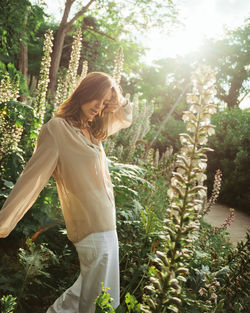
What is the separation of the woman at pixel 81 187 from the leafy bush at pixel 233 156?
8.91 metres

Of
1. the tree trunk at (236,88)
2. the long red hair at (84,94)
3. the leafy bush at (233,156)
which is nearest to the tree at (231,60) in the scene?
the tree trunk at (236,88)

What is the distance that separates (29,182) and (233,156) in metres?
10.5

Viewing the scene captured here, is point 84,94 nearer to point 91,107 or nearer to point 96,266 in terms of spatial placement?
point 91,107

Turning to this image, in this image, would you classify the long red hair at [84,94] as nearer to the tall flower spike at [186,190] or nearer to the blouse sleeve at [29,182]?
the blouse sleeve at [29,182]

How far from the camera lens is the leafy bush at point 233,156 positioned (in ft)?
32.1

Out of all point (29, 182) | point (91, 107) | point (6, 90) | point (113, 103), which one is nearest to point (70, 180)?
point (29, 182)

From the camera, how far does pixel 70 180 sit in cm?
186

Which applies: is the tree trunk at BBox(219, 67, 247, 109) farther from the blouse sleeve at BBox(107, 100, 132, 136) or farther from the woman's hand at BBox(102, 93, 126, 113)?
the woman's hand at BBox(102, 93, 126, 113)

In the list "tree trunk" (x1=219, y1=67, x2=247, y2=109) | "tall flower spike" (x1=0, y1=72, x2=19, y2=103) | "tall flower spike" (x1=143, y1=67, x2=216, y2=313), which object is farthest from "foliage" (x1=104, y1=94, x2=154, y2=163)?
"tree trunk" (x1=219, y1=67, x2=247, y2=109)

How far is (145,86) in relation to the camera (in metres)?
19.3

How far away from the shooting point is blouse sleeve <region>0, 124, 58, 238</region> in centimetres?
162

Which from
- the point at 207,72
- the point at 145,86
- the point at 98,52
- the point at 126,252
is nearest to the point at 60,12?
the point at 98,52

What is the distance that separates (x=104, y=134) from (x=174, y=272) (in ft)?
5.29

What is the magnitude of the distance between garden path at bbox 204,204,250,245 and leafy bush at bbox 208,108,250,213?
1.89ft
